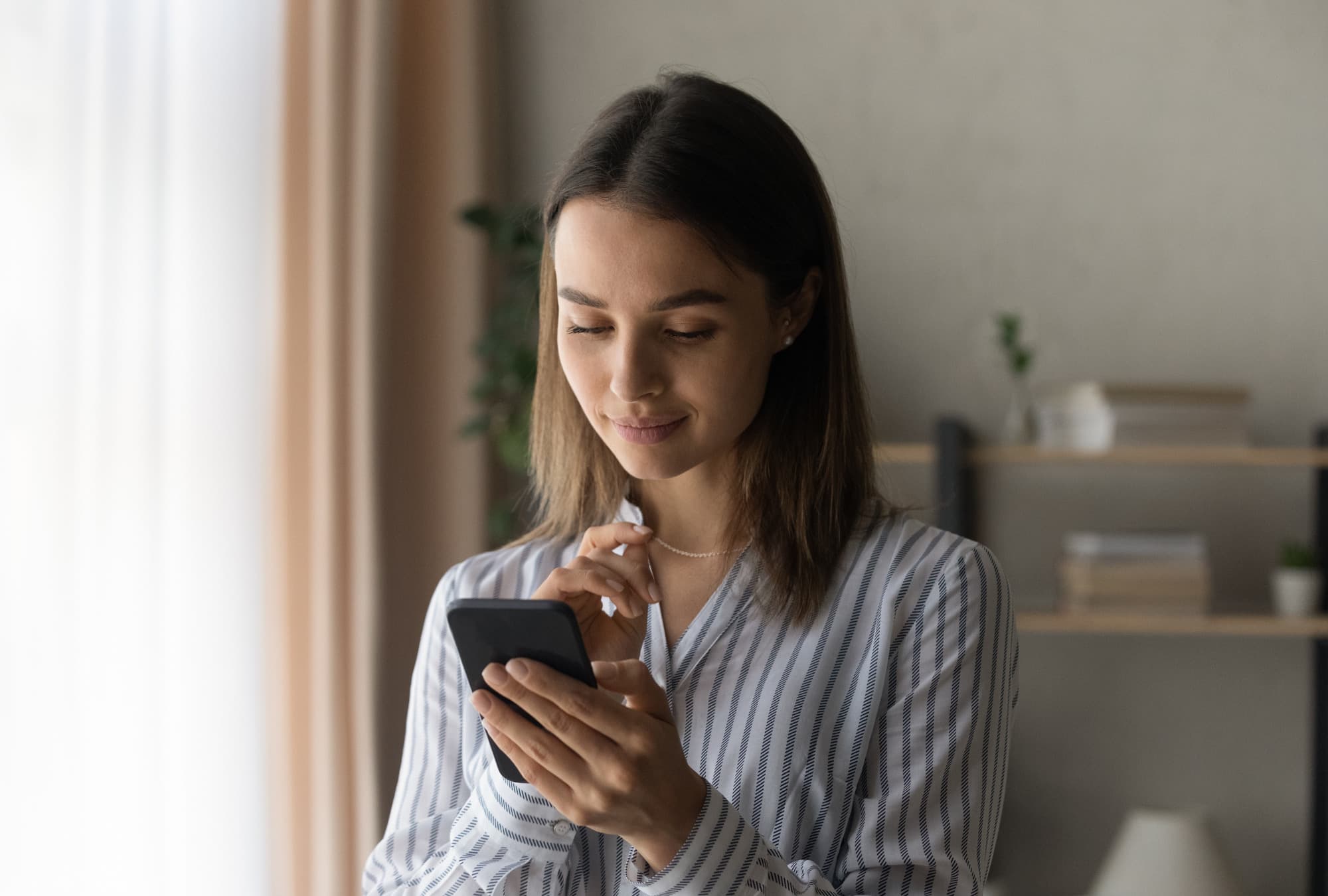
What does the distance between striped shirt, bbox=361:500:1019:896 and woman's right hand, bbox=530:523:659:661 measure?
2.3 inches

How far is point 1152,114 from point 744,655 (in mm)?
2170

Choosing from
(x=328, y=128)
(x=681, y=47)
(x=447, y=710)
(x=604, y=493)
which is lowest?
(x=447, y=710)

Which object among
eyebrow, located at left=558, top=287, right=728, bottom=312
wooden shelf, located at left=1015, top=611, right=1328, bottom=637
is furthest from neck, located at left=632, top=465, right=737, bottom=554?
wooden shelf, located at left=1015, top=611, right=1328, bottom=637

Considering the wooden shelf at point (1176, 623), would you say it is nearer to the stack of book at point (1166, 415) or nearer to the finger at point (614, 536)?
the stack of book at point (1166, 415)

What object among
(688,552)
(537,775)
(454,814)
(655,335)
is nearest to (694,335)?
(655,335)

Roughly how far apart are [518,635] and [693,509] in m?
0.33

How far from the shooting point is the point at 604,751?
0.91 m

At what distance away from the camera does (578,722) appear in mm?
917

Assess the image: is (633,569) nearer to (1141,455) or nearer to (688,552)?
(688,552)

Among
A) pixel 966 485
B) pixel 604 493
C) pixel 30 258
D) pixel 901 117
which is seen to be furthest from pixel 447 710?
pixel 901 117

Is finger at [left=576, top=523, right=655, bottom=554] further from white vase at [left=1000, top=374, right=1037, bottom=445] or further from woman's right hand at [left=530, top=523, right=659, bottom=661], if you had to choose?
white vase at [left=1000, top=374, right=1037, bottom=445]

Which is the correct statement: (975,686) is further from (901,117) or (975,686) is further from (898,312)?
(901,117)

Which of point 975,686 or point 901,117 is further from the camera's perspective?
point 901,117

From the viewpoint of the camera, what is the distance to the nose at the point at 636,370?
1.02m
